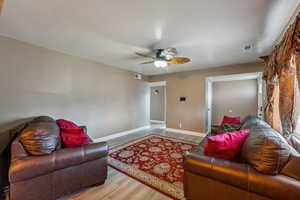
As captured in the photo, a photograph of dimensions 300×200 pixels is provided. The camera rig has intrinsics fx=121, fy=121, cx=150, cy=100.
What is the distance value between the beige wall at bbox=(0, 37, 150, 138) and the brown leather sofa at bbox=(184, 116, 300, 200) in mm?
3093

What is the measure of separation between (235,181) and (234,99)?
16.3 ft

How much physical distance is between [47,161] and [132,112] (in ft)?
11.5

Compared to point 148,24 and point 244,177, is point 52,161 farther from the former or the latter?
point 148,24

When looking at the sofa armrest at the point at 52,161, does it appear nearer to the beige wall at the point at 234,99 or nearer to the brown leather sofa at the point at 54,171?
the brown leather sofa at the point at 54,171

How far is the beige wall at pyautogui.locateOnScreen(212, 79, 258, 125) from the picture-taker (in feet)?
15.8

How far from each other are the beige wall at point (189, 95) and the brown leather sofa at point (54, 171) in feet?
11.6

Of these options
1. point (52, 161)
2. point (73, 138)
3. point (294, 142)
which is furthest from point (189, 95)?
point (52, 161)

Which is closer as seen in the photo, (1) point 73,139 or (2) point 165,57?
(1) point 73,139

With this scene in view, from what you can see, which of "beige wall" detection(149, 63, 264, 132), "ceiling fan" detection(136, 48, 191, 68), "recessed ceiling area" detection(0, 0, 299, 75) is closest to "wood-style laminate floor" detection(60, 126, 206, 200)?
"ceiling fan" detection(136, 48, 191, 68)

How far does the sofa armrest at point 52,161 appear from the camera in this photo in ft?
4.21

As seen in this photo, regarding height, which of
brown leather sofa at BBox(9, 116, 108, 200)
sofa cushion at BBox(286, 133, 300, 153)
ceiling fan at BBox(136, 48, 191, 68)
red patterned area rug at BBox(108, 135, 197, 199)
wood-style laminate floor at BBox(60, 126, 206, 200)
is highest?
ceiling fan at BBox(136, 48, 191, 68)

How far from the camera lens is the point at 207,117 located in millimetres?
4410

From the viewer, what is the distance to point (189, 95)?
4.62 m

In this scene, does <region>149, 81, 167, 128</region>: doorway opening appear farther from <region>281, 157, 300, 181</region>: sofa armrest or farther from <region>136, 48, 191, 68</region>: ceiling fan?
<region>281, 157, 300, 181</region>: sofa armrest
